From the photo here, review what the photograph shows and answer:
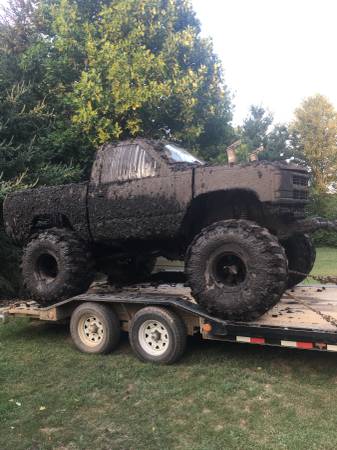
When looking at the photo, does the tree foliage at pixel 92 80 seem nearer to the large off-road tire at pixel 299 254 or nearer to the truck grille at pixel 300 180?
the large off-road tire at pixel 299 254

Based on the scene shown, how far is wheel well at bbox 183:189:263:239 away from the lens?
236 inches

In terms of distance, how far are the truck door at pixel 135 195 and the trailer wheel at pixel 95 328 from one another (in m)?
1.07

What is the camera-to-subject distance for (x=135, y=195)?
249 inches

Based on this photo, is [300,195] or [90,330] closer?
[300,195]

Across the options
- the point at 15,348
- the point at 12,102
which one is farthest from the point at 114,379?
the point at 12,102

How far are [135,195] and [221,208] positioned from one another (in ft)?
3.97

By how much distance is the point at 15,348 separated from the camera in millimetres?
6738

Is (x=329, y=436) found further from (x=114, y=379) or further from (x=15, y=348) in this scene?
(x=15, y=348)

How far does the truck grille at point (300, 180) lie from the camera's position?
5.67 m

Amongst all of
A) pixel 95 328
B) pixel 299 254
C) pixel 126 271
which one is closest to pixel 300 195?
pixel 299 254

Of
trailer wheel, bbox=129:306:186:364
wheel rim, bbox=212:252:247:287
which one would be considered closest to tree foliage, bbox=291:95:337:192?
wheel rim, bbox=212:252:247:287

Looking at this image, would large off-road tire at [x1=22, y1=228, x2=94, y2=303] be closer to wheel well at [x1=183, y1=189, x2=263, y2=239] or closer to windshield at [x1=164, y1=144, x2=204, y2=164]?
wheel well at [x1=183, y1=189, x2=263, y2=239]

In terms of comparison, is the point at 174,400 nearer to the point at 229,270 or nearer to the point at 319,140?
the point at 229,270

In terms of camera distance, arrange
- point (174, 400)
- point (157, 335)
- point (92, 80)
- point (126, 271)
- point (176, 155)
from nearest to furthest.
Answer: point (174, 400) → point (157, 335) → point (176, 155) → point (126, 271) → point (92, 80)
